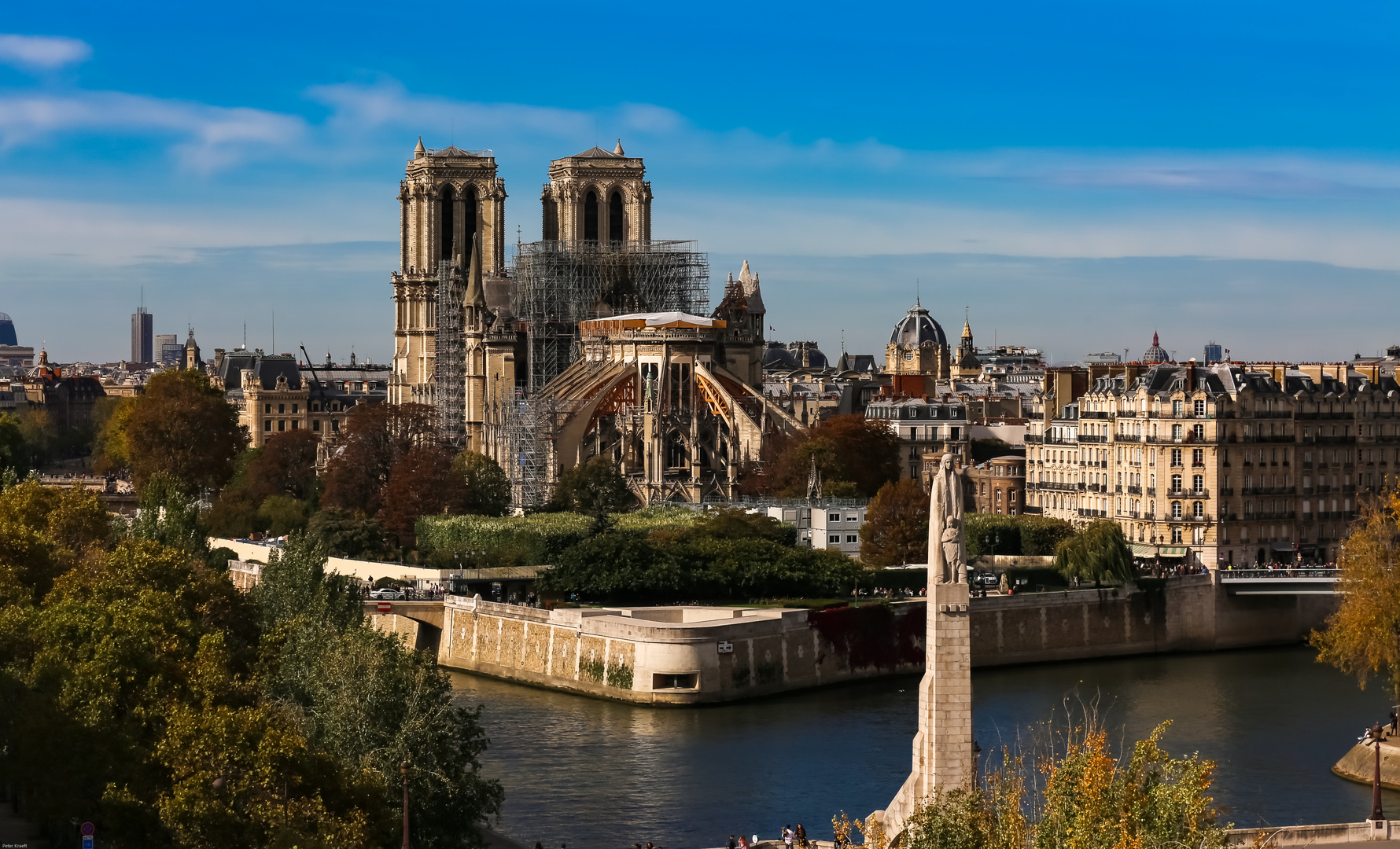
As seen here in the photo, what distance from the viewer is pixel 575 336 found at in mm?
101125

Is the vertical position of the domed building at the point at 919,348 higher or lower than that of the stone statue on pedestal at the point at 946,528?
higher

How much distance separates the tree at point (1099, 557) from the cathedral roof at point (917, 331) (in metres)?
98.6

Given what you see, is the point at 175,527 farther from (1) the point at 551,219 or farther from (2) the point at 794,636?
(1) the point at 551,219

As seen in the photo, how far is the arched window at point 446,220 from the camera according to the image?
351 ft

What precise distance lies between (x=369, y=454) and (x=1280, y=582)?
111ft

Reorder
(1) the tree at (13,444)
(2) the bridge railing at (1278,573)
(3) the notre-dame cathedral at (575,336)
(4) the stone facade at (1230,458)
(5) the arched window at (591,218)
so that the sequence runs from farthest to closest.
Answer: (1) the tree at (13,444)
(5) the arched window at (591,218)
(3) the notre-dame cathedral at (575,336)
(4) the stone facade at (1230,458)
(2) the bridge railing at (1278,573)

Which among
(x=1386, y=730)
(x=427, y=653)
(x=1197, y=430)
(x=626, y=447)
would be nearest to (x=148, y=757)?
(x=427, y=653)

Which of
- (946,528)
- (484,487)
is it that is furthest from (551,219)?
(946,528)

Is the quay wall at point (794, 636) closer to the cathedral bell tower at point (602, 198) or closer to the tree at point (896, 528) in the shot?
the tree at point (896, 528)

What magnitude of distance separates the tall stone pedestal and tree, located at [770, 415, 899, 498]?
159 feet

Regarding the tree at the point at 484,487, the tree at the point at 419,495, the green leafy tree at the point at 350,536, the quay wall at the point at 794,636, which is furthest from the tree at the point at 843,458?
the quay wall at the point at 794,636

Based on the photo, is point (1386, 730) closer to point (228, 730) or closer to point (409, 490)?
point (228, 730)

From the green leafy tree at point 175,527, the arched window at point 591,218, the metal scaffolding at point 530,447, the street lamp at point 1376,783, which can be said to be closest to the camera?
the street lamp at point 1376,783

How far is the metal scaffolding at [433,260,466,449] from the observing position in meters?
99.1
